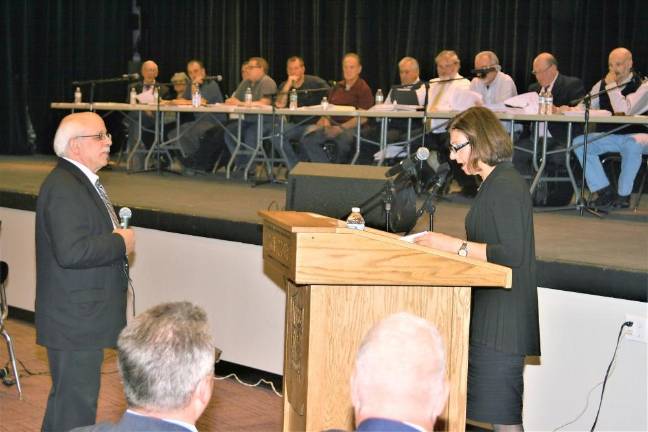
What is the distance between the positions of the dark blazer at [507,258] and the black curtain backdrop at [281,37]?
6400 mm

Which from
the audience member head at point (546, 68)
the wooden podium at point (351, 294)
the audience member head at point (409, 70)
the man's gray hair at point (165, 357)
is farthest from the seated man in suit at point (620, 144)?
the man's gray hair at point (165, 357)

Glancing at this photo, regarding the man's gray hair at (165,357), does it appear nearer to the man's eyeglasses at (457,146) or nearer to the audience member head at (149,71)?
the man's eyeglasses at (457,146)

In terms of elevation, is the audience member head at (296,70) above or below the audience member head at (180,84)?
above

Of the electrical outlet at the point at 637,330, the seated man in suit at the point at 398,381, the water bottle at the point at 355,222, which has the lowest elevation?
the electrical outlet at the point at 637,330

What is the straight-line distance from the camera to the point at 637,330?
358 cm

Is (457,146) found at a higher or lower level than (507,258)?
higher

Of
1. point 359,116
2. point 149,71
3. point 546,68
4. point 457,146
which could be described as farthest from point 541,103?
point 149,71

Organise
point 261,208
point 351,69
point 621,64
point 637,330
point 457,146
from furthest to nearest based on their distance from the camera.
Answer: point 351,69 < point 621,64 < point 261,208 < point 637,330 < point 457,146

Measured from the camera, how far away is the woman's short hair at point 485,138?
3.07 m

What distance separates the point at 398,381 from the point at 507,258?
4.69 ft

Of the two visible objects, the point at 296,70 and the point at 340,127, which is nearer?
the point at 340,127

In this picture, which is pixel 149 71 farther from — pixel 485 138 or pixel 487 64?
pixel 485 138

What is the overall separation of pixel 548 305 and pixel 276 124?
222 inches

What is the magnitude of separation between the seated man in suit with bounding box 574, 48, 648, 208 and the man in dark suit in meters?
4.18
